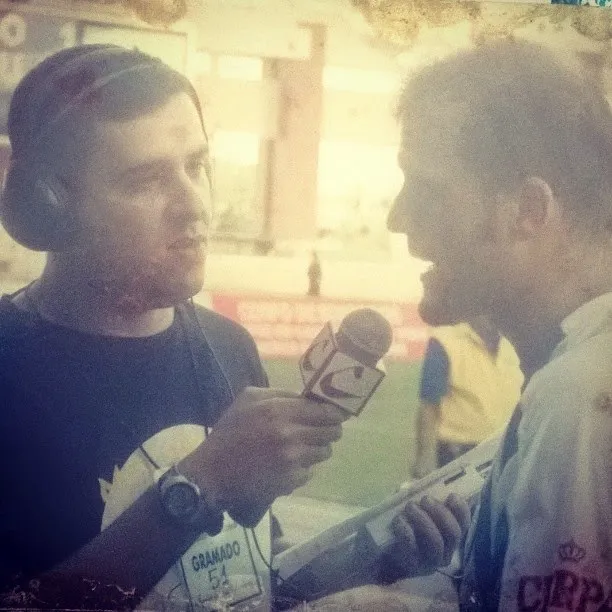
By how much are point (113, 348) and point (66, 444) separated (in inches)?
8.5

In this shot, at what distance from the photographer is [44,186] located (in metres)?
1.70

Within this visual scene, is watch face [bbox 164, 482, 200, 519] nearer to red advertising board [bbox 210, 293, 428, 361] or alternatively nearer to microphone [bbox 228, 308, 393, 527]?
microphone [bbox 228, 308, 393, 527]

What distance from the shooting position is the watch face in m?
1.66

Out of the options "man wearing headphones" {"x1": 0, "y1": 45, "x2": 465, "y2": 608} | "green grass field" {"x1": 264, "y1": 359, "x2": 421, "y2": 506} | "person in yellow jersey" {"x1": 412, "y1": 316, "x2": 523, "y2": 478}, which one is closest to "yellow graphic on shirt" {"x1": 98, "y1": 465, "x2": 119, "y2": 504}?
"man wearing headphones" {"x1": 0, "y1": 45, "x2": 465, "y2": 608}

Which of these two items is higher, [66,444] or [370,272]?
[370,272]

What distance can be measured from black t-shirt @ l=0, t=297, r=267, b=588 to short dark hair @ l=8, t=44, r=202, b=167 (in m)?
0.38

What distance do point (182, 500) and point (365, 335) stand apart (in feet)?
1.67

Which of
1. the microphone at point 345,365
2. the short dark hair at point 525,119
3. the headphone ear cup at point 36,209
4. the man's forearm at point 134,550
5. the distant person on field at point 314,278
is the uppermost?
the short dark hair at point 525,119

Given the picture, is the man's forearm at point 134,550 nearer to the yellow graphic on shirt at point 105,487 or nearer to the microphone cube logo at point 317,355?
the yellow graphic on shirt at point 105,487

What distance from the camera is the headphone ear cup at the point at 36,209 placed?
169cm

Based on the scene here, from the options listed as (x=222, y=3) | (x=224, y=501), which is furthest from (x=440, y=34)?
(x=224, y=501)

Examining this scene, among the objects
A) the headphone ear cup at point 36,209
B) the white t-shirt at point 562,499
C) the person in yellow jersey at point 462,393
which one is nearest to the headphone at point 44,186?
the headphone ear cup at point 36,209

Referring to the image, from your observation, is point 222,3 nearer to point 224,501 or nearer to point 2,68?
point 2,68

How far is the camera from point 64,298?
170 centimetres
